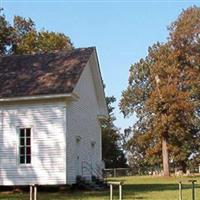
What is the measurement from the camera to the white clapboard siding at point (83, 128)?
106 ft

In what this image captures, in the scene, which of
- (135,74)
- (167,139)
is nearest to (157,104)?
(167,139)

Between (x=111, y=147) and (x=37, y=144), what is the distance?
58.5 m

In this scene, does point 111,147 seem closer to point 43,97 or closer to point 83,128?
point 83,128

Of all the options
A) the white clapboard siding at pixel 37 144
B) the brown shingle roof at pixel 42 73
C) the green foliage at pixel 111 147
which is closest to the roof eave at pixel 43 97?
the brown shingle roof at pixel 42 73

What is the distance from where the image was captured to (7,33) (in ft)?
172

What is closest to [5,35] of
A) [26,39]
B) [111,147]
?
[26,39]

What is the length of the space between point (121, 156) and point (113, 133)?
6036 mm

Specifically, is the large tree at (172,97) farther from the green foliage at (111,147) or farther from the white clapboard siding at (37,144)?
the white clapboard siding at (37,144)

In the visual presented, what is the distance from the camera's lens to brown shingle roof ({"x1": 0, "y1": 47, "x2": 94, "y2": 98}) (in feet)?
105

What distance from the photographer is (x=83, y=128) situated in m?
35.2

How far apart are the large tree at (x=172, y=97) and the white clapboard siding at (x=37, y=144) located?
103 ft

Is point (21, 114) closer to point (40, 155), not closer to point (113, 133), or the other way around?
point (40, 155)

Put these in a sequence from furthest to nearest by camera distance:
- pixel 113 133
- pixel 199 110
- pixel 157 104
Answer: pixel 113 133 < pixel 199 110 < pixel 157 104

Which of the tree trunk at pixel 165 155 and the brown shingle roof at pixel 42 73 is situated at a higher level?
the brown shingle roof at pixel 42 73
